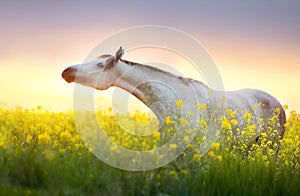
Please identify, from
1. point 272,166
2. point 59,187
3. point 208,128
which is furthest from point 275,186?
point 59,187

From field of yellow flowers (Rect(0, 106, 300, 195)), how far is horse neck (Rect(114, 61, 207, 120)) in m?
0.56

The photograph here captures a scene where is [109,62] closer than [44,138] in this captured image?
No

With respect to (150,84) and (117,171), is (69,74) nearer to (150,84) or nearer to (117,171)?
(150,84)

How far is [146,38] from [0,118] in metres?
2.94

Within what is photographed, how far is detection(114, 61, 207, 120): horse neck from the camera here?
334 inches

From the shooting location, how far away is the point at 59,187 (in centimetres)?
533

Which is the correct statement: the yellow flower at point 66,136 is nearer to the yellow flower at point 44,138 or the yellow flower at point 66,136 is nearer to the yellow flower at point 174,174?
the yellow flower at point 44,138

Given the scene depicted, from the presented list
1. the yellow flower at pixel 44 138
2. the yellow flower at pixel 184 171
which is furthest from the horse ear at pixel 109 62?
the yellow flower at pixel 184 171

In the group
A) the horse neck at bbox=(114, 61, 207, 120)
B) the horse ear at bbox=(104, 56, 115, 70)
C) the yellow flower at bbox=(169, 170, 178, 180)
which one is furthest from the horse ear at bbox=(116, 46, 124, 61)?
the yellow flower at bbox=(169, 170, 178, 180)

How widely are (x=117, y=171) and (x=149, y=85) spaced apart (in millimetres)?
3041

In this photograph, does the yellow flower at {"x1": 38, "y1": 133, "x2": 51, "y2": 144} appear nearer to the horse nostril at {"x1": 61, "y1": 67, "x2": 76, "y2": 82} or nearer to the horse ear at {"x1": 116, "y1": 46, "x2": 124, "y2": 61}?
the horse nostril at {"x1": 61, "y1": 67, "x2": 76, "y2": 82}

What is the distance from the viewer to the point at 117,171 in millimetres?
5758

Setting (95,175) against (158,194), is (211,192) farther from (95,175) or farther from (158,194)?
(95,175)

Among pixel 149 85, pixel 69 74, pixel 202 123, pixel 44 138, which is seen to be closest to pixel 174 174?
pixel 44 138
